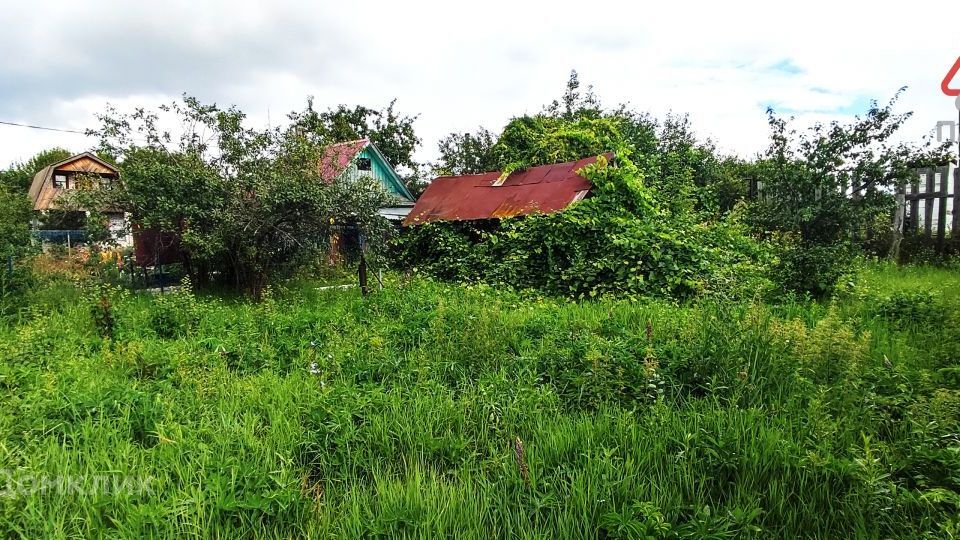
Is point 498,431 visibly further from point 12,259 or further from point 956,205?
point 956,205

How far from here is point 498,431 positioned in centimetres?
313

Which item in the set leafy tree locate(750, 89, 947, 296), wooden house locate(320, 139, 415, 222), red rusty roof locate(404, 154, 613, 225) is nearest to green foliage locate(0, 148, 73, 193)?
wooden house locate(320, 139, 415, 222)

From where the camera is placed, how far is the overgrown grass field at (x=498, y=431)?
90.0 inches

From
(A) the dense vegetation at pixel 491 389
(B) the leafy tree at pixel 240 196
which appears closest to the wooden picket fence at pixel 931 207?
(A) the dense vegetation at pixel 491 389

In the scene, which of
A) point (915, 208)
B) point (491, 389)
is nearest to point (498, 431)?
point (491, 389)

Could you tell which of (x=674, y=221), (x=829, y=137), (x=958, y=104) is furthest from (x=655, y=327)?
(x=958, y=104)

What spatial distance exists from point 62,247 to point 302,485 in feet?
39.5

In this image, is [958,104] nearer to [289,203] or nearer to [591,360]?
[591,360]

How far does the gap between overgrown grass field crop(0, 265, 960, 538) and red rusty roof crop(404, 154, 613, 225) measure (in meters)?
5.92

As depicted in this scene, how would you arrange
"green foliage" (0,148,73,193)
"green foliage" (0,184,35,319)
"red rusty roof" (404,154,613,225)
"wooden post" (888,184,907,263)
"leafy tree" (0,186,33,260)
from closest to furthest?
"green foliage" (0,184,35,319)
"leafy tree" (0,186,33,260)
"wooden post" (888,184,907,263)
"red rusty roof" (404,154,613,225)
"green foliage" (0,148,73,193)

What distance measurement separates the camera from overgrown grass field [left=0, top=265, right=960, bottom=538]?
2.29 metres

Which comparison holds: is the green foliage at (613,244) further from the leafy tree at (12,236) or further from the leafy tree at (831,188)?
the leafy tree at (12,236)

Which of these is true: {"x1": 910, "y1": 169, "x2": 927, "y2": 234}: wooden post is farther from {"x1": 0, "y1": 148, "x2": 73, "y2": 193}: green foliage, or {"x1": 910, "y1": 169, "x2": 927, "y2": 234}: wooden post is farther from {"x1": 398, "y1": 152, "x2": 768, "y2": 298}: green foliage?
{"x1": 0, "y1": 148, "x2": 73, "y2": 193}: green foliage

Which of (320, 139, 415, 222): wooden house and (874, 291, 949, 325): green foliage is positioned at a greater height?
(320, 139, 415, 222): wooden house
